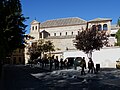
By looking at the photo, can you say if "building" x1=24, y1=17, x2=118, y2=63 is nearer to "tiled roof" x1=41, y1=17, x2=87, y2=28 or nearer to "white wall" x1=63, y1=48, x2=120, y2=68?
"tiled roof" x1=41, y1=17, x2=87, y2=28

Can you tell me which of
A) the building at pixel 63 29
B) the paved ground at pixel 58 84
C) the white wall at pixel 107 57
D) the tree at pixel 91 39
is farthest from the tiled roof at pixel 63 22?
the paved ground at pixel 58 84

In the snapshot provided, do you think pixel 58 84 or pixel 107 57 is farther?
pixel 107 57

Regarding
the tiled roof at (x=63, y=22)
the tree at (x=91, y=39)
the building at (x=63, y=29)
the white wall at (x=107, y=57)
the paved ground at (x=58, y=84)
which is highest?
the tiled roof at (x=63, y=22)

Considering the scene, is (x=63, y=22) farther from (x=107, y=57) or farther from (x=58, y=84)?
(x=58, y=84)

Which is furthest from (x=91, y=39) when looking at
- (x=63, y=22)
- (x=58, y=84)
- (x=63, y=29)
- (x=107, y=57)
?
(x=63, y=22)

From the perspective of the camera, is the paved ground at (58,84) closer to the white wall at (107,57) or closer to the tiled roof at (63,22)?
the white wall at (107,57)

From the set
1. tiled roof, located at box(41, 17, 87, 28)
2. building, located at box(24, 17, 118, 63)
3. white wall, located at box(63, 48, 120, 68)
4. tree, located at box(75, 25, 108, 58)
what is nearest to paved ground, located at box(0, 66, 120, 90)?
tree, located at box(75, 25, 108, 58)

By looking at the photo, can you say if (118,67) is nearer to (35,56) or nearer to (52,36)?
(35,56)

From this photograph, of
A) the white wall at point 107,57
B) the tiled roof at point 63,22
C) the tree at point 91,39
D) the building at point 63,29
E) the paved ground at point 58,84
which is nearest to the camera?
the paved ground at point 58,84

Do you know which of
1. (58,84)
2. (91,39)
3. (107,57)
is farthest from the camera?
(107,57)

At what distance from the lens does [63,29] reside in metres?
93.9

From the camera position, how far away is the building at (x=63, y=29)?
86.5 metres

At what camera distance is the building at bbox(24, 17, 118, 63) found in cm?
8650

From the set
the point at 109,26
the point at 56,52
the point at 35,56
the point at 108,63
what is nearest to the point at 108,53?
the point at 108,63
